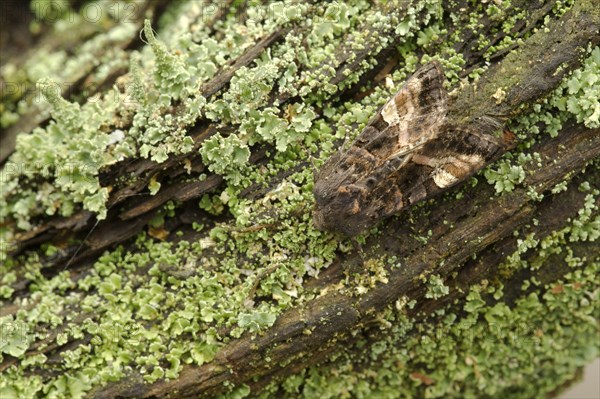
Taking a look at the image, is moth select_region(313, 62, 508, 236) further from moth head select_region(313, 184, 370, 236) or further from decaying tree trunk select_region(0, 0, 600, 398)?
decaying tree trunk select_region(0, 0, 600, 398)

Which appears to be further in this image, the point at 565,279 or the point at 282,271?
the point at 565,279

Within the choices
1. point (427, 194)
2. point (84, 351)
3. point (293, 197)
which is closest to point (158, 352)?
point (84, 351)

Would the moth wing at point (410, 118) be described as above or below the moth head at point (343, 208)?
above

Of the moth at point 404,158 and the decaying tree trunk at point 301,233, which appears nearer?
the moth at point 404,158

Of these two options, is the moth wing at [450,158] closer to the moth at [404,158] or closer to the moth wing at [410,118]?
the moth at [404,158]

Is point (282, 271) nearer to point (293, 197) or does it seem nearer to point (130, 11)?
point (293, 197)

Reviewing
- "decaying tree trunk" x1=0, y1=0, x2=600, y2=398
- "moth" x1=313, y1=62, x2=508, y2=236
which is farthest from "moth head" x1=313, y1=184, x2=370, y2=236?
"decaying tree trunk" x1=0, y1=0, x2=600, y2=398

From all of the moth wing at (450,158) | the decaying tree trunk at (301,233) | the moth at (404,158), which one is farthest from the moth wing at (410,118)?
the decaying tree trunk at (301,233)
